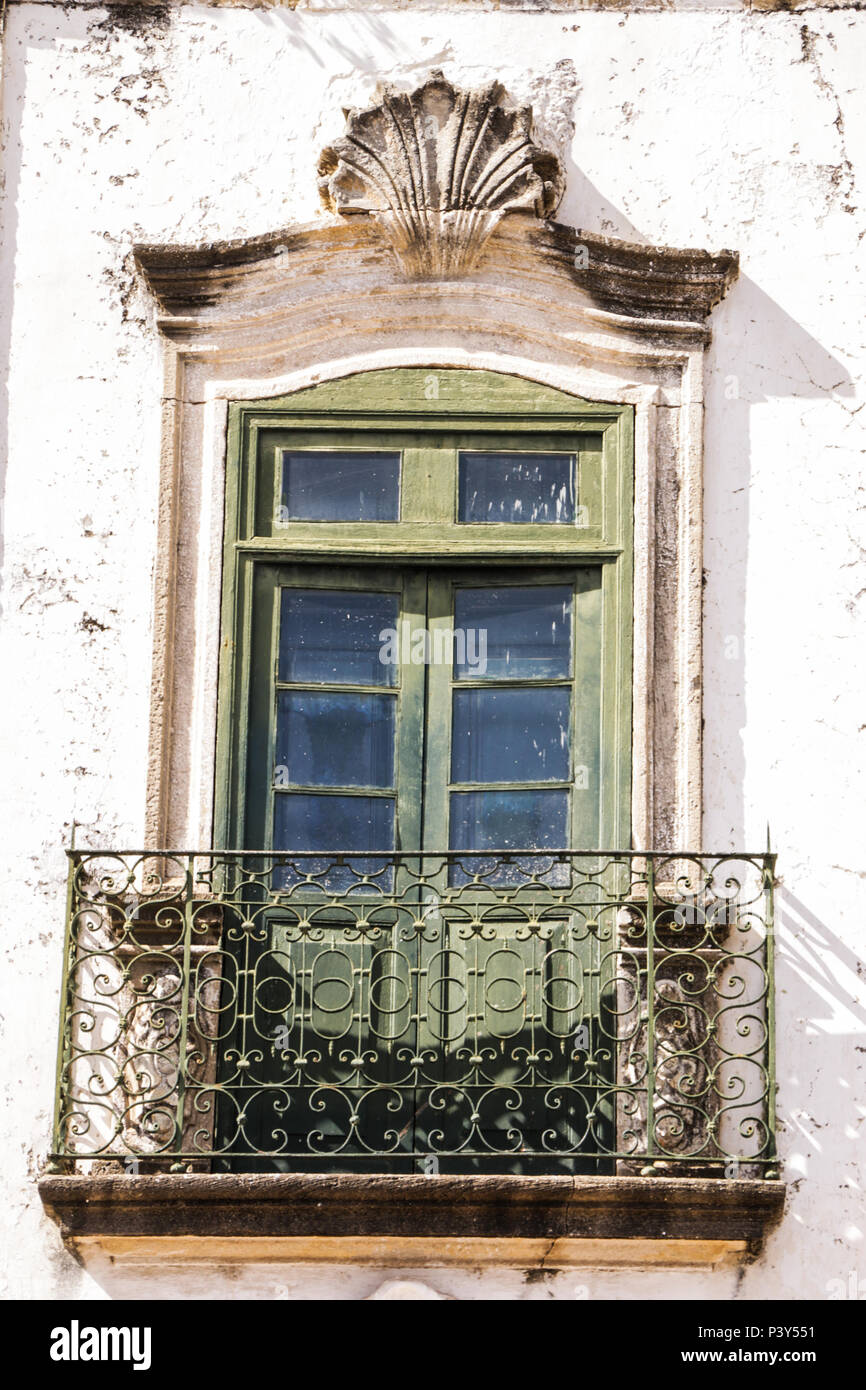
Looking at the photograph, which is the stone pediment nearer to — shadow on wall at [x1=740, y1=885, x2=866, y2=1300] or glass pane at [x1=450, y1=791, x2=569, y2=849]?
glass pane at [x1=450, y1=791, x2=569, y2=849]

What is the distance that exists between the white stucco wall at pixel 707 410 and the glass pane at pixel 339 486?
1.49ft

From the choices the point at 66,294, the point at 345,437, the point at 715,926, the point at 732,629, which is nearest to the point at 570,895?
the point at 715,926

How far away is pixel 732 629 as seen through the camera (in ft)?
28.0

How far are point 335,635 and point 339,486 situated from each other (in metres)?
0.48

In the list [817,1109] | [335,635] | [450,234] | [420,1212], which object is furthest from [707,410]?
[420,1212]

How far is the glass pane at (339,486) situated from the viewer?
8672mm

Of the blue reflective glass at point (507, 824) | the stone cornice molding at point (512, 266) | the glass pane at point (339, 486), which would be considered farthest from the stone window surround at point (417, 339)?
the blue reflective glass at point (507, 824)

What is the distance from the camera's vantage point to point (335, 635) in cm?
861

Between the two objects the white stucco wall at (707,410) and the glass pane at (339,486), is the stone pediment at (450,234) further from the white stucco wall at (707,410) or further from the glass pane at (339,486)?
the glass pane at (339,486)

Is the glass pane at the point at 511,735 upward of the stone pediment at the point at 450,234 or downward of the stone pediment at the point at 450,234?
downward

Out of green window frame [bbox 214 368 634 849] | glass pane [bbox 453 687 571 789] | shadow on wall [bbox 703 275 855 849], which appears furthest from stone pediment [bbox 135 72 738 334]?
glass pane [bbox 453 687 571 789]

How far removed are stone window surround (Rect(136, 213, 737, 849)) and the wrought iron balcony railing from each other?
784 millimetres

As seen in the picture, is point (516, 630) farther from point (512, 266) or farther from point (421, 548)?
point (512, 266)

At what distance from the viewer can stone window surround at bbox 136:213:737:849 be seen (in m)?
8.59
